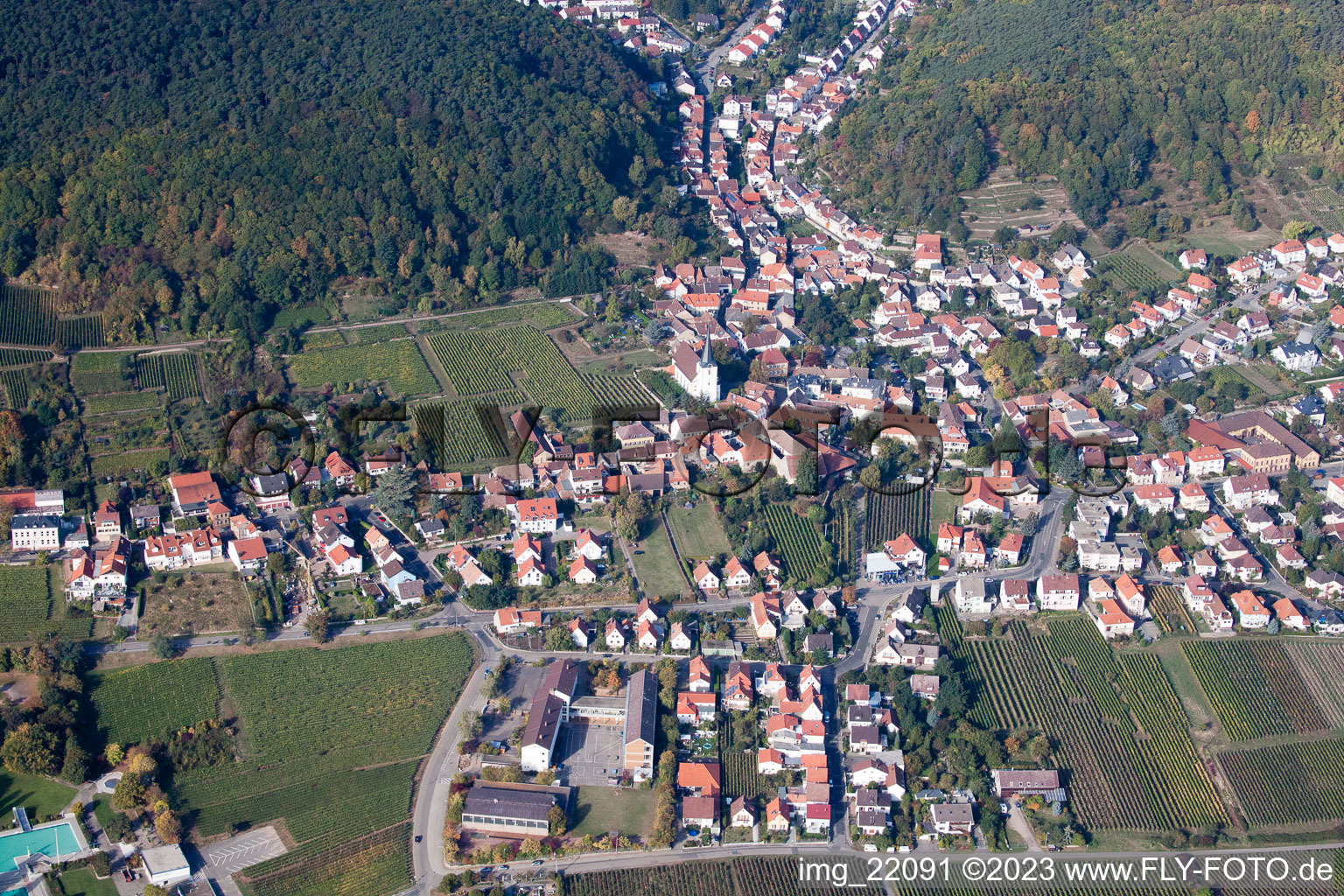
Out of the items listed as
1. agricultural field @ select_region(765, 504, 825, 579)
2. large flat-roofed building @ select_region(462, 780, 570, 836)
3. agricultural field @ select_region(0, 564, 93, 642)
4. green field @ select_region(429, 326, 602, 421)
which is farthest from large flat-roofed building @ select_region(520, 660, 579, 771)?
green field @ select_region(429, 326, 602, 421)

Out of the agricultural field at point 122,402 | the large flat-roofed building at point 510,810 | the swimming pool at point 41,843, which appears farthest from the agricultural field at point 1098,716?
the agricultural field at point 122,402

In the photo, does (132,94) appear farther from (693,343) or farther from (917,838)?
(917,838)

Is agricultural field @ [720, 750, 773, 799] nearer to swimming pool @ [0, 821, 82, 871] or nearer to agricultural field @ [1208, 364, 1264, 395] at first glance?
swimming pool @ [0, 821, 82, 871]

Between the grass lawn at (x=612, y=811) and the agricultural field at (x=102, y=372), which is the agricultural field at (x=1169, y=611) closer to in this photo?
the grass lawn at (x=612, y=811)

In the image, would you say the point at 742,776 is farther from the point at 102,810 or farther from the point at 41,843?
the point at 41,843

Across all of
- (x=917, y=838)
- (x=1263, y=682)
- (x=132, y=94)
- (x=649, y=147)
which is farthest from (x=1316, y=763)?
(x=132, y=94)

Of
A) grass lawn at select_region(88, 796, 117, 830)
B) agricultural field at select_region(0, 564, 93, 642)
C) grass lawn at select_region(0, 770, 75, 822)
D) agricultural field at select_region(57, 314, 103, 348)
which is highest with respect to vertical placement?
agricultural field at select_region(57, 314, 103, 348)
